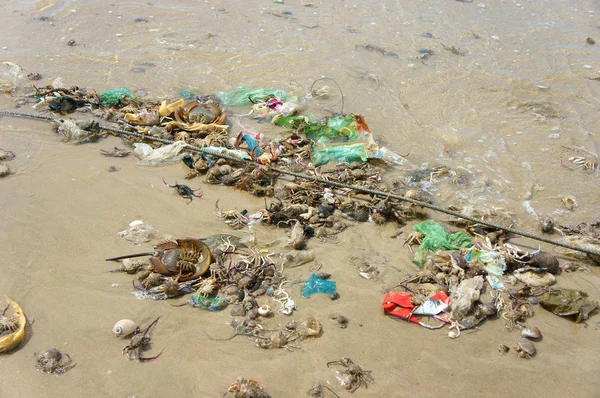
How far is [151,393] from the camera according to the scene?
10.5 feet

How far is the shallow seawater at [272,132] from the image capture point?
3.46 m

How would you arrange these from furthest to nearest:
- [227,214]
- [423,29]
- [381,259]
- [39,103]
→ [423,29]
[39,103]
[227,214]
[381,259]

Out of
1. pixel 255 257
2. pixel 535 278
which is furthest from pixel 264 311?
pixel 535 278

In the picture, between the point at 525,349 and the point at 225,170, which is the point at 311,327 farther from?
the point at 225,170

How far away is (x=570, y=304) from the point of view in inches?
156

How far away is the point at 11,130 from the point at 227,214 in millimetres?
Answer: 3555

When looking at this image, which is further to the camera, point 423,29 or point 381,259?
point 423,29

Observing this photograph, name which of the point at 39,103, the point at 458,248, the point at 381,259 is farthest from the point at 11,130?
the point at 458,248

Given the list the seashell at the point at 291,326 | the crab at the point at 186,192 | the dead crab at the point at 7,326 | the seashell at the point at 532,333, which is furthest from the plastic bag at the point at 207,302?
the seashell at the point at 532,333

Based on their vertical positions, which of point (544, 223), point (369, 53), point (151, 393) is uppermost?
point (369, 53)

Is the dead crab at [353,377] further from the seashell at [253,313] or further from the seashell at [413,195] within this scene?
the seashell at [413,195]

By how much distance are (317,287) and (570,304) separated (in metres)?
2.22

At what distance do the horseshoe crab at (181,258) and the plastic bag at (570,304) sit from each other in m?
3.08

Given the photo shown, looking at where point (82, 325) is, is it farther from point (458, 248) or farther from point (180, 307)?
point (458, 248)
